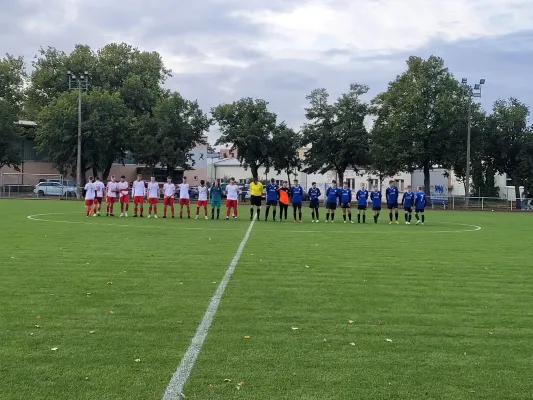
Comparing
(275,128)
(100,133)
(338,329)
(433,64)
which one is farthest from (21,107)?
(338,329)

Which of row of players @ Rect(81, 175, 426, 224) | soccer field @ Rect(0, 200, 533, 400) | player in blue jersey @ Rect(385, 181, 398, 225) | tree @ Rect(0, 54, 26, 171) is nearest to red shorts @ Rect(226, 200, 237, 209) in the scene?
row of players @ Rect(81, 175, 426, 224)

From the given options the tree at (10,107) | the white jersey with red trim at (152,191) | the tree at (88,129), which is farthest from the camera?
the tree at (10,107)

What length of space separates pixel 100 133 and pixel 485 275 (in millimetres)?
46961

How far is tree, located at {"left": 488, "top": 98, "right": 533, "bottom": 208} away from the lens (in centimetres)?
5347

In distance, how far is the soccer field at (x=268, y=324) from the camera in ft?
15.9

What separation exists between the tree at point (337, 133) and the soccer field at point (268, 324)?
1555 inches

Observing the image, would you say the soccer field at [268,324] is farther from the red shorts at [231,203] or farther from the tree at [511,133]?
the tree at [511,133]

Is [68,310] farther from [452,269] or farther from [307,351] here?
[452,269]

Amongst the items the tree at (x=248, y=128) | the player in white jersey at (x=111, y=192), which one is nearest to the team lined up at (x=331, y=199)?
the player in white jersey at (x=111, y=192)

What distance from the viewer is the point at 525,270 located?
11305 millimetres

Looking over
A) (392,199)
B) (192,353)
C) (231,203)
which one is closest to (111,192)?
(231,203)

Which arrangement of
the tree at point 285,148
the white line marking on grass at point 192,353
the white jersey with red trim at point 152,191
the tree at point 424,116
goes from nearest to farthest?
the white line marking on grass at point 192,353, the white jersey with red trim at point 152,191, the tree at point 424,116, the tree at point 285,148

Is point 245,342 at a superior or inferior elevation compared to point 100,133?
inferior

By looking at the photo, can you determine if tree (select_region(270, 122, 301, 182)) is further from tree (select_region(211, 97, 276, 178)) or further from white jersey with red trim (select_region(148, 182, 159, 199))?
white jersey with red trim (select_region(148, 182, 159, 199))
